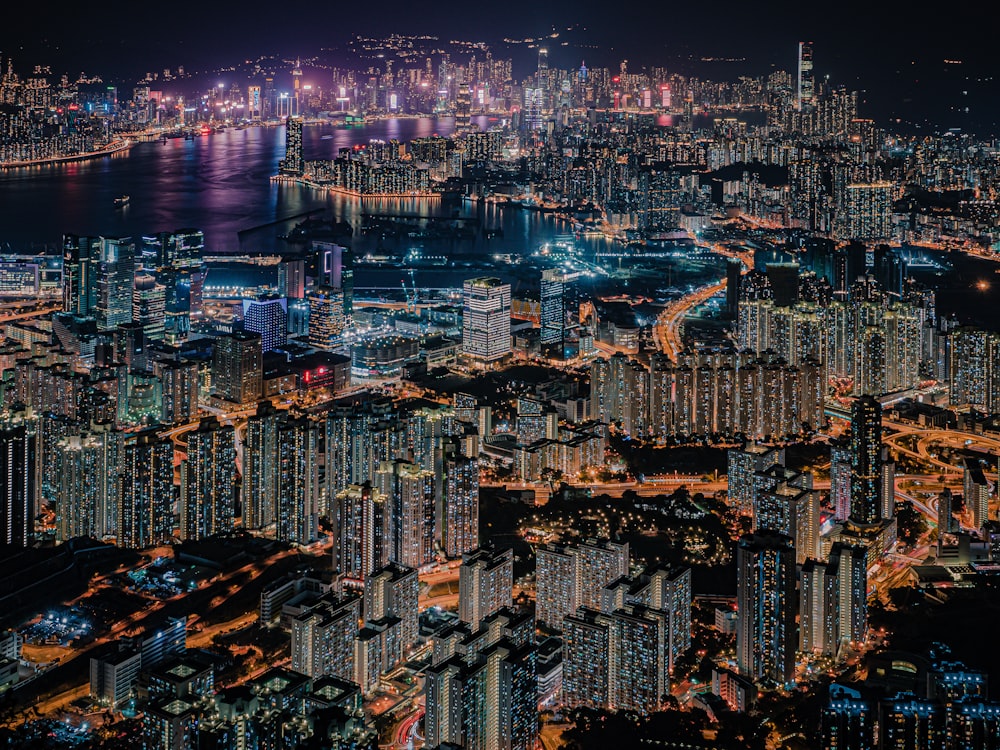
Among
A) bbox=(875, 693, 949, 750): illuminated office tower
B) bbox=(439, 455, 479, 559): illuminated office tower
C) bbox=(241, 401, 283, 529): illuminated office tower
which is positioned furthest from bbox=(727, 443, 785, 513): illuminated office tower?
bbox=(875, 693, 949, 750): illuminated office tower

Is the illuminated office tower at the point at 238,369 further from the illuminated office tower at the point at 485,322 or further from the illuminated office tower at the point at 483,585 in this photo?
the illuminated office tower at the point at 483,585

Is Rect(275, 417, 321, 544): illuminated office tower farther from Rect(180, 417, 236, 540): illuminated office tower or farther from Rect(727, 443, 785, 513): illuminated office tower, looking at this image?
Rect(727, 443, 785, 513): illuminated office tower

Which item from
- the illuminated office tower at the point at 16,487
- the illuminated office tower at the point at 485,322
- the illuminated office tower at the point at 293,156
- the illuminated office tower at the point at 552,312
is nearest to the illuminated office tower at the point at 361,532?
the illuminated office tower at the point at 16,487

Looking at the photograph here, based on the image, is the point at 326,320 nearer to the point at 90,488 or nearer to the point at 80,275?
the point at 80,275

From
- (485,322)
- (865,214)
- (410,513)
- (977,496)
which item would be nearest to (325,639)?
(410,513)

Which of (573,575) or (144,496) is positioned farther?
(144,496)

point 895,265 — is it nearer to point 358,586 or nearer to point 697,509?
point 697,509

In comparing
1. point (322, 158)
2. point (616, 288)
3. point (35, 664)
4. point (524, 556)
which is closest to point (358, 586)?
point (524, 556)
